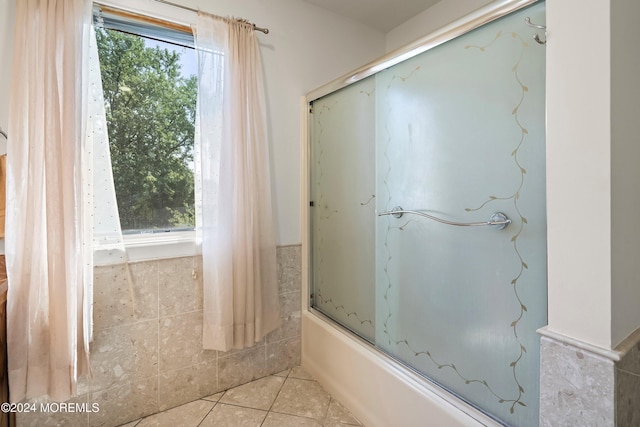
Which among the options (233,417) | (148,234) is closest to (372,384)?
(233,417)

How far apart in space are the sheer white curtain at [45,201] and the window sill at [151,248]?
6.3 inches

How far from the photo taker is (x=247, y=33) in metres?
1.77

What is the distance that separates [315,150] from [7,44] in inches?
57.4

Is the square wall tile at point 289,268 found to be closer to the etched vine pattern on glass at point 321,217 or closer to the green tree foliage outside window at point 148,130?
the etched vine pattern on glass at point 321,217

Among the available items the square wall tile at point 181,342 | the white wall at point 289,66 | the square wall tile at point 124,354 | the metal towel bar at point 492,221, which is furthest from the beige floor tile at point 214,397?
the metal towel bar at point 492,221

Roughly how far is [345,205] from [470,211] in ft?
2.45

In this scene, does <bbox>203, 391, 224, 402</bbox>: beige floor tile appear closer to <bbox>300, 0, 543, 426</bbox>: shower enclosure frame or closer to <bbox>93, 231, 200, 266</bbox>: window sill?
<bbox>300, 0, 543, 426</bbox>: shower enclosure frame

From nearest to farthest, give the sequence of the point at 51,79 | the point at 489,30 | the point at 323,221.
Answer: the point at 489,30
the point at 51,79
the point at 323,221

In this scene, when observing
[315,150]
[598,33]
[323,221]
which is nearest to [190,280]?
[323,221]

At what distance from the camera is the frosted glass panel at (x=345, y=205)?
64.8 inches

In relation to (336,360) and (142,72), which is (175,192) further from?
(336,360)

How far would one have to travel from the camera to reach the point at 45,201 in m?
1.29

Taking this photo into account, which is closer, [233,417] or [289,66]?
[233,417]

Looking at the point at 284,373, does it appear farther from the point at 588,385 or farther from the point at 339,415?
the point at 588,385
